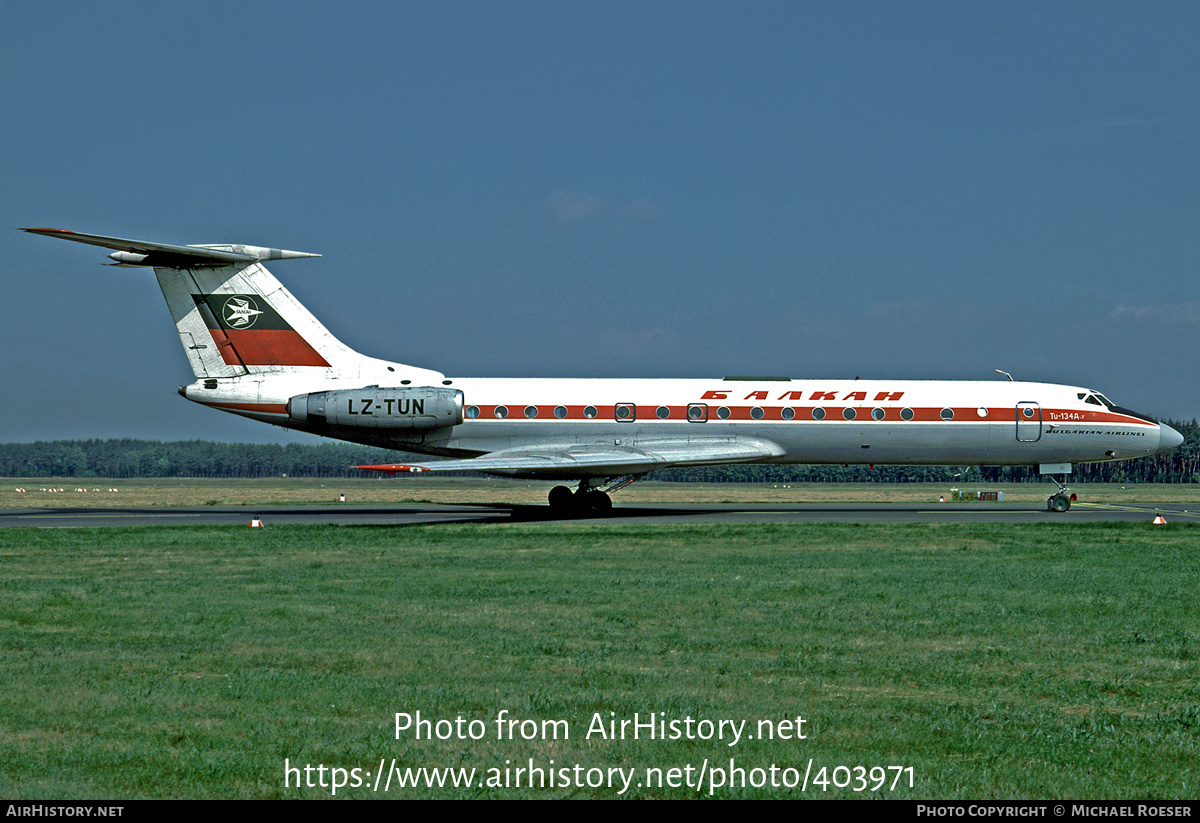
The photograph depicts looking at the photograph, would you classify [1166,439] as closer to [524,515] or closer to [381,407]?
[524,515]

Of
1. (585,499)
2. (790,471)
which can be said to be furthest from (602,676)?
(790,471)

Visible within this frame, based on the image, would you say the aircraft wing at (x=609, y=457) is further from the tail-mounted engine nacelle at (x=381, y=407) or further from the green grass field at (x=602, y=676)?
the green grass field at (x=602, y=676)

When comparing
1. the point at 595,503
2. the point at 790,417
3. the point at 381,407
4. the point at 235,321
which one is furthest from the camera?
the point at 595,503

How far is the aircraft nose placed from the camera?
31.9m

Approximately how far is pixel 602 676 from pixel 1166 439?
2928 cm

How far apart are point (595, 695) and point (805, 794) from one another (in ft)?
7.26

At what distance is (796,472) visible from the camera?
15138 cm

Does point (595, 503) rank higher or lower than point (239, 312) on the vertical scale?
lower

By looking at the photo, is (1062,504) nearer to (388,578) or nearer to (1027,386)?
(1027,386)

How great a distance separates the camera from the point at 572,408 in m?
30.3

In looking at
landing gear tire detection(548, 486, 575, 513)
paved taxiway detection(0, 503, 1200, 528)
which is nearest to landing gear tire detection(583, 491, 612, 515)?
landing gear tire detection(548, 486, 575, 513)

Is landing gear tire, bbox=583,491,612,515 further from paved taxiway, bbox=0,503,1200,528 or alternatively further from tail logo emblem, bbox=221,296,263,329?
tail logo emblem, bbox=221,296,263,329

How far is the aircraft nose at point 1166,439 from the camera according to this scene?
31.9 metres
